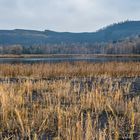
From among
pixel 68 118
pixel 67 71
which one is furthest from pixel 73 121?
pixel 67 71

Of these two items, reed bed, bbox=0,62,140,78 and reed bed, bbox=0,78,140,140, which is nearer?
reed bed, bbox=0,78,140,140

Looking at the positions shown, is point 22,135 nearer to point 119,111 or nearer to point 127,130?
point 127,130

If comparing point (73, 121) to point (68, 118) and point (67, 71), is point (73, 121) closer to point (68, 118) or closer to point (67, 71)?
point (68, 118)

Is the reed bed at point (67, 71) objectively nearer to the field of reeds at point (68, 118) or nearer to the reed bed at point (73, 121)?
the field of reeds at point (68, 118)

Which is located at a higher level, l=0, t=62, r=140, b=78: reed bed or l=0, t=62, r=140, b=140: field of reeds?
l=0, t=62, r=140, b=140: field of reeds

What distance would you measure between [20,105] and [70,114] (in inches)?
84.2

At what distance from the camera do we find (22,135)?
8086 mm

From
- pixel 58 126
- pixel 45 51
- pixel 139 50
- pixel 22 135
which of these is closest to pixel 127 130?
pixel 58 126

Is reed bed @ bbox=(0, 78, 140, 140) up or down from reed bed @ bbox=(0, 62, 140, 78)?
up

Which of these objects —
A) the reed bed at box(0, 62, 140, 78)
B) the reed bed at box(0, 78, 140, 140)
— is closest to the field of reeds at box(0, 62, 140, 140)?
the reed bed at box(0, 78, 140, 140)

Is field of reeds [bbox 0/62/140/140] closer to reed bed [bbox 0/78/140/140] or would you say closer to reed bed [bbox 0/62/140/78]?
reed bed [bbox 0/78/140/140]

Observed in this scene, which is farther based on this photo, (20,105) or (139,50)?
(139,50)

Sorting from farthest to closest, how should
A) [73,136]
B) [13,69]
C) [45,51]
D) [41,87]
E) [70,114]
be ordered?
[45,51], [13,69], [41,87], [70,114], [73,136]

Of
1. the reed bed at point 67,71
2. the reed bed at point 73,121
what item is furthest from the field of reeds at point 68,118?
the reed bed at point 67,71
